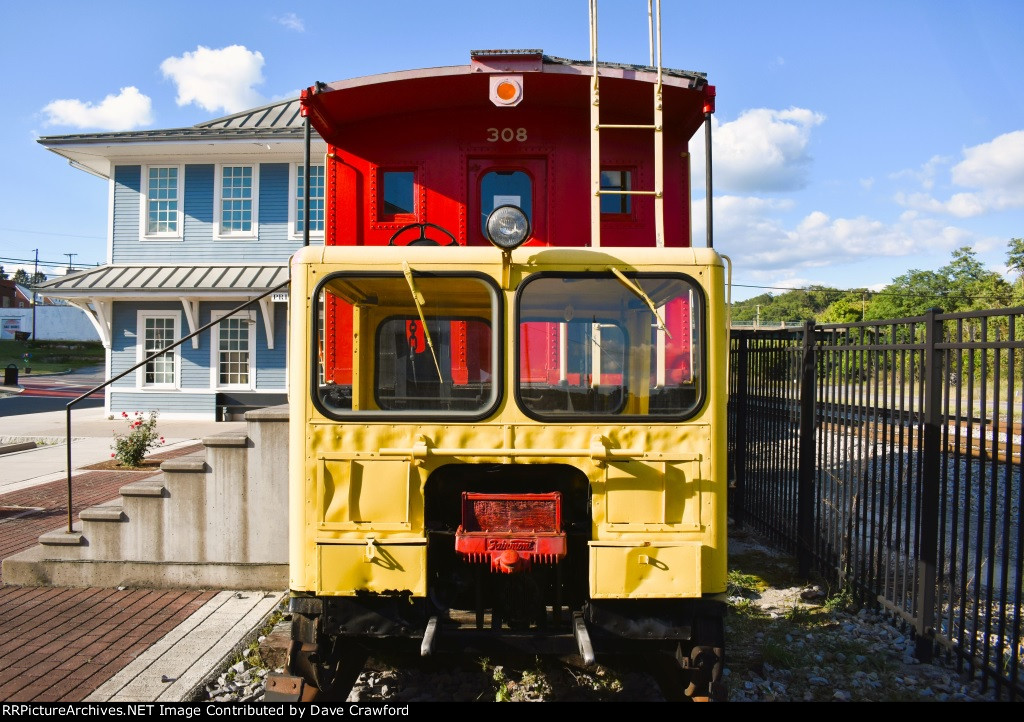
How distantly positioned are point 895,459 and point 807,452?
71 cm

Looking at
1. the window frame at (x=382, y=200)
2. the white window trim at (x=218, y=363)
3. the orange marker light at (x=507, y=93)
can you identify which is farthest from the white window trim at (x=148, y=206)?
the orange marker light at (x=507, y=93)

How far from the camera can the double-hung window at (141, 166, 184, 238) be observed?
17.5 metres

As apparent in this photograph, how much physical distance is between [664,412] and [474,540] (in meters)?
1.10

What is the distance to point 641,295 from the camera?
3344mm

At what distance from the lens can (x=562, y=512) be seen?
3.57 m

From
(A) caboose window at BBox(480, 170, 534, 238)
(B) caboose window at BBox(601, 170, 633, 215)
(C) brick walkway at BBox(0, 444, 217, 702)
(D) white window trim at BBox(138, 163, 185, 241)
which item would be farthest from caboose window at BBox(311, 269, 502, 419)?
(D) white window trim at BBox(138, 163, 185, 241)

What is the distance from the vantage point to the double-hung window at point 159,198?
17484mm

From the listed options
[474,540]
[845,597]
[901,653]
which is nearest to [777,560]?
[845,597]

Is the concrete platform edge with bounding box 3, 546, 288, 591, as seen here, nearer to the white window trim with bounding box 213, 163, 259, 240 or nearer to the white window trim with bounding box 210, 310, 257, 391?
the white window trim with bounding box 210, 310, 257, 391

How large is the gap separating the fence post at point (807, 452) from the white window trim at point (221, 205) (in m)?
14.5

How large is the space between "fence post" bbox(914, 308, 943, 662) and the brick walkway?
16.8ft

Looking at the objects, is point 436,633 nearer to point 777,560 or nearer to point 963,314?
point 963,314

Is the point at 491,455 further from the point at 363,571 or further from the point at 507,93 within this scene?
the point at 507,93
